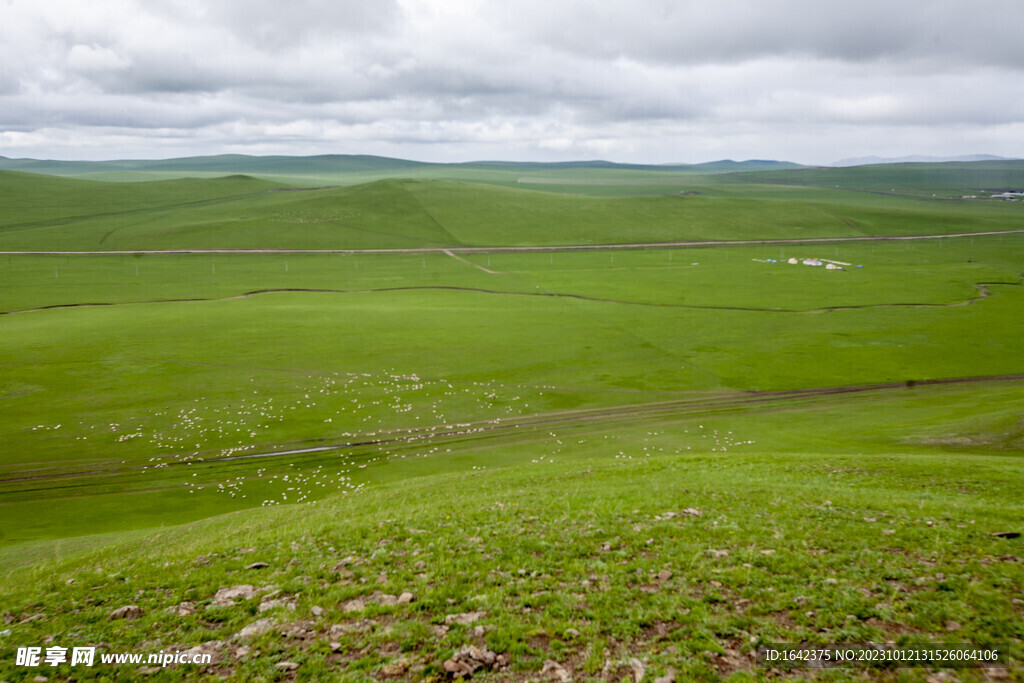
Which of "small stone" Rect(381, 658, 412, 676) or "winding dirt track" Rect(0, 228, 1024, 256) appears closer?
"small stone" Rect(381, 658, 412, 676)

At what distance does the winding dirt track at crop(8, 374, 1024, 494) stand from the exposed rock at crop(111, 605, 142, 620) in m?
24.9

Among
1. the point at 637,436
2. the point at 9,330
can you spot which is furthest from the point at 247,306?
the point at 637,436

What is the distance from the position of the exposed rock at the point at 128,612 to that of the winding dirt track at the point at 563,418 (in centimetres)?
2492

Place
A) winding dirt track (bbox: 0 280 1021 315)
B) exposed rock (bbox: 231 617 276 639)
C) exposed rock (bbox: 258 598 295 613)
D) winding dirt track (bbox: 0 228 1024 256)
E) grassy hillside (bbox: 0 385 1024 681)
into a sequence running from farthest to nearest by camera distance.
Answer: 1. winding dirt track (bbox: 0 228 1024 256)
2. winding dirt track (bbox: 0 280 1021 315)
3. exposed rock (bbox: 258 598 295 613)
4. exposed rock (bbox: 231 617 276 639)
5. grassy hillside (bbox: 0 385 1024 681)

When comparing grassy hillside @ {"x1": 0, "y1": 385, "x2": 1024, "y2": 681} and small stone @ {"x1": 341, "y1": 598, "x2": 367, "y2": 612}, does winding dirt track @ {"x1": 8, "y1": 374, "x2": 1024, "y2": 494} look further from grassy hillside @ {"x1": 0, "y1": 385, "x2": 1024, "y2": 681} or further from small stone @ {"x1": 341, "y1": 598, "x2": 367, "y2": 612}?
small stone @ {"x1": 341, "y1": 598, "x2": 367, "y2": 612}

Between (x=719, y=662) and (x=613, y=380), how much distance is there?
42401mm

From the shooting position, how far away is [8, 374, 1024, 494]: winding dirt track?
35156 millimetres

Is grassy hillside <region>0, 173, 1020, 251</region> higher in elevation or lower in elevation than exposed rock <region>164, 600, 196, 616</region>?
higher

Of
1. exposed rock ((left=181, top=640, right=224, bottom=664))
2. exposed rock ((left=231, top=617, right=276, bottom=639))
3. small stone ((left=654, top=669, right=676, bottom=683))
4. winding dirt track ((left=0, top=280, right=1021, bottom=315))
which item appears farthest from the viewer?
winding dirt track ((left=0, top=280, right=1021, bottom=315))

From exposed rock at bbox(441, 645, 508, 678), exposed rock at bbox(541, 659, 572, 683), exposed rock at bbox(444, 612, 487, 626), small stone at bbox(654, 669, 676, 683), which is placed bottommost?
exposed rock at bbox(444, 612, 487, 626)

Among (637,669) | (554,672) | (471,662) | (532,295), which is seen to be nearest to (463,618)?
(471,662)

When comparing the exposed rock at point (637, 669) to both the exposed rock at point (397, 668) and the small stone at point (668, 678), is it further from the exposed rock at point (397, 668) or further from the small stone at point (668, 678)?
the exposed rock at point (397, 668)

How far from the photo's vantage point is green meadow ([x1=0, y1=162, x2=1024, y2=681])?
34.4 ft

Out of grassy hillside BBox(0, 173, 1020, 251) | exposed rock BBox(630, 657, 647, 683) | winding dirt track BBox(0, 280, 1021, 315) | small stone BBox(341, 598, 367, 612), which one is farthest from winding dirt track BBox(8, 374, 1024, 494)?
grassy hillside BBox(0, 173, 1020, 251)
